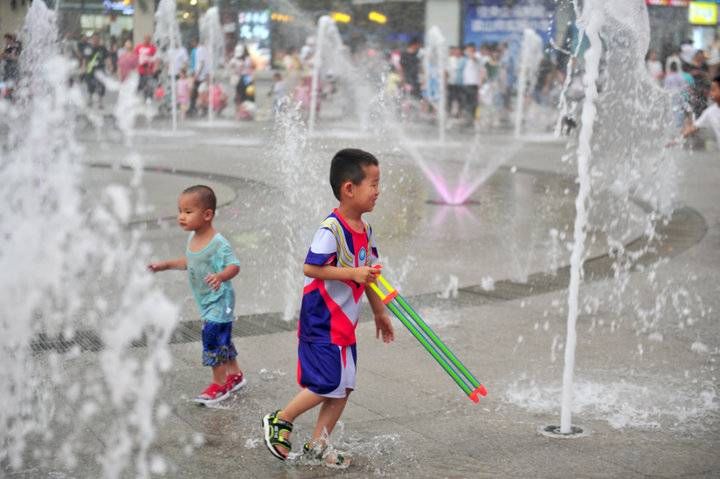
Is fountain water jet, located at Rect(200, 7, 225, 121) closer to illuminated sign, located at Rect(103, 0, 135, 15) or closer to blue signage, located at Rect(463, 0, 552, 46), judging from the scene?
illuminated sign, located at Rect(103, 0, 135, 15)

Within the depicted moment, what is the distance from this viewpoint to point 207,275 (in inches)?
184

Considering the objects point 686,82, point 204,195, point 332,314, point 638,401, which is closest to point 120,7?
point 686,82

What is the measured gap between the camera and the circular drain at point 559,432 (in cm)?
430

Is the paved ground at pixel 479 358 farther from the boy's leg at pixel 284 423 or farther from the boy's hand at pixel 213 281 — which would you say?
the boy's hand at pixel 213 281

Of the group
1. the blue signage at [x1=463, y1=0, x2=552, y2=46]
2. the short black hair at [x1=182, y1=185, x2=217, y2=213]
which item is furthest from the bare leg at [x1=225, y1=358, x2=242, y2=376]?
the blue signage at [x1=463, y1=0, x2=552, y2=46]

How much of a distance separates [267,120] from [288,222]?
15.3 meters

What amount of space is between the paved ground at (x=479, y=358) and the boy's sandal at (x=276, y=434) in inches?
2.7

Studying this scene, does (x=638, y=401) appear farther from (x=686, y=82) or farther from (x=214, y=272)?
(x=686, y=82)

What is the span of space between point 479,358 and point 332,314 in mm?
1724

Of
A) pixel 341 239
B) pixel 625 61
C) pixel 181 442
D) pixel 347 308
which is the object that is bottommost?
pixel 181 442

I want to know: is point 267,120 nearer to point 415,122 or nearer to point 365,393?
point 415,122

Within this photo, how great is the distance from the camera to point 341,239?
13.0 feet

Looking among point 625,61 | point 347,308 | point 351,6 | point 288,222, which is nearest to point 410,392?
point 347,308

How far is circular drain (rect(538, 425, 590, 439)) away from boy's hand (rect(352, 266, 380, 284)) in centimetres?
107
